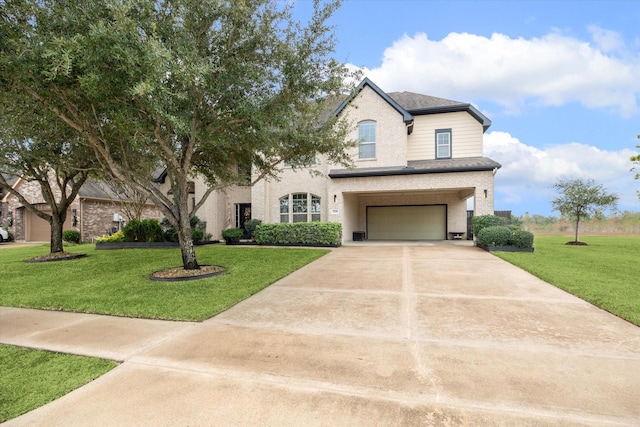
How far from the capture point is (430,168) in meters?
15.4

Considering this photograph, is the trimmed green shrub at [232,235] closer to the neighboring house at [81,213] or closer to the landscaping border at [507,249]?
the neighboring house at [81,213]

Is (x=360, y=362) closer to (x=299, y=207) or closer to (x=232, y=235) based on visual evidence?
(x=232, y=235)

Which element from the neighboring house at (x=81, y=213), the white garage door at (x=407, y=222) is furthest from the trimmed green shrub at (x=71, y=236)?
the white garage door at (x=407, y=222)

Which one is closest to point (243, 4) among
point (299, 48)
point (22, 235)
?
point (299, 48)

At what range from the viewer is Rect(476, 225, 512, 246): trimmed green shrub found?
42.3 feet

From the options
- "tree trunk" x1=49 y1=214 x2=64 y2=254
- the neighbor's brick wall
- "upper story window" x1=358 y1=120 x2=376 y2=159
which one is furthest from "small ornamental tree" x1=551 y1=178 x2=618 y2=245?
the neighbor's brick wall

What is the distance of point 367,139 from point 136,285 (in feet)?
43.0

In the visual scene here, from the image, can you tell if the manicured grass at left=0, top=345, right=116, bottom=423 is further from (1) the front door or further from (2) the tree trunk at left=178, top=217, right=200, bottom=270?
(1) the front door

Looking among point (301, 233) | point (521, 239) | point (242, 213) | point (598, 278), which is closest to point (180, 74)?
point (598, 278)

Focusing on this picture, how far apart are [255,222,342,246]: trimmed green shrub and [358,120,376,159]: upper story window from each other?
4374mm

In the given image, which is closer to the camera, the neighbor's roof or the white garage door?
the neighbor's roof

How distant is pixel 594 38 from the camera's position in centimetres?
1173

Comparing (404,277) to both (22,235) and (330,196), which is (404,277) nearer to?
(330,196)

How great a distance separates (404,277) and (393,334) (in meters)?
3.91
